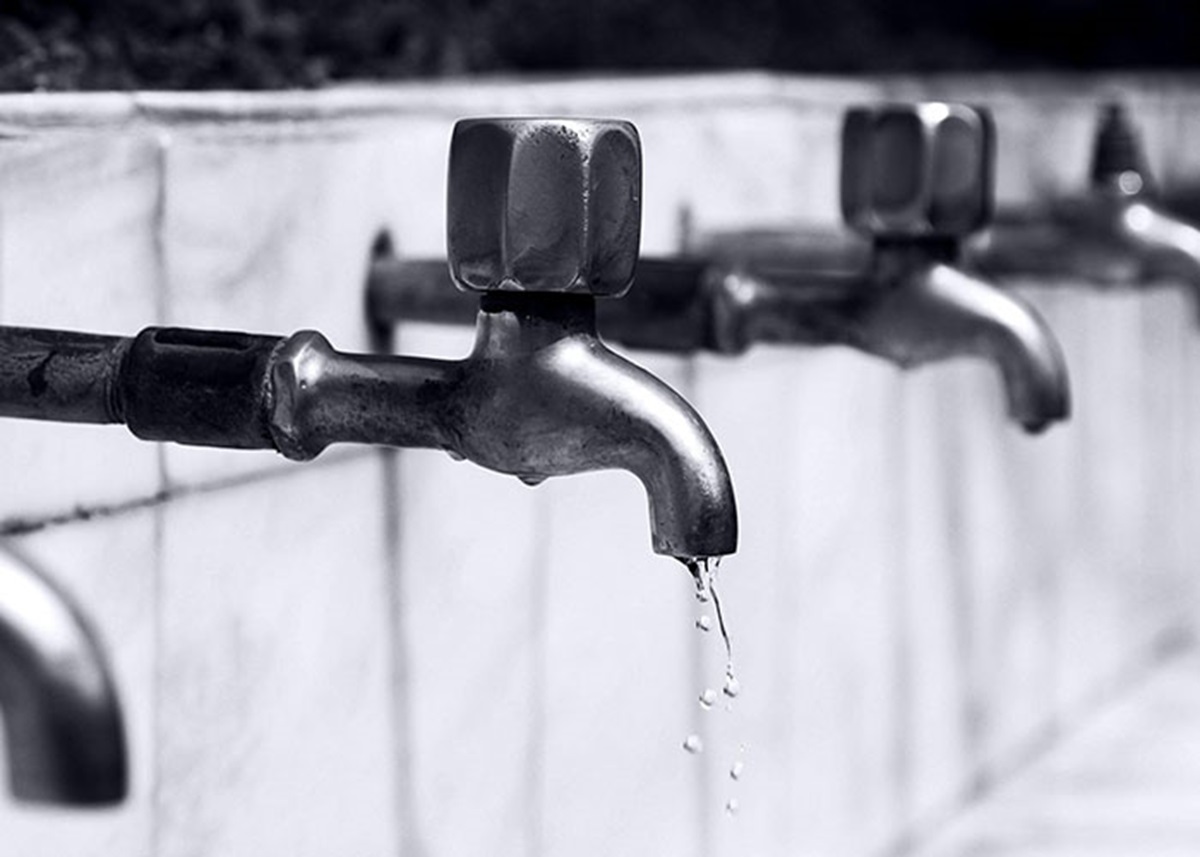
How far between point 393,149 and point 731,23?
1.59ft

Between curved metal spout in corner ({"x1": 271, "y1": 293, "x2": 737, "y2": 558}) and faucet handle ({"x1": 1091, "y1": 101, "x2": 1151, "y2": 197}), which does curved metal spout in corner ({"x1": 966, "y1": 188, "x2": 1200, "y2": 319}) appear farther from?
curved metal spout in corner ({"x1": 271, "y1": 293, "x2": 737, "y2": 558})

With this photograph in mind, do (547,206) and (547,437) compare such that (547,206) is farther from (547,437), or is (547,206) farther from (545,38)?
(545,38)

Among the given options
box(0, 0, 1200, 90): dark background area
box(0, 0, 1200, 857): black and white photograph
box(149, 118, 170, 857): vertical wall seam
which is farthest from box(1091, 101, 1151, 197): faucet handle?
box(149, 118, 170, 857): vertical wall seam

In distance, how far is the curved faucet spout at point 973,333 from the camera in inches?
25.4

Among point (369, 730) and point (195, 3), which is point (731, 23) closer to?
point (195, 3)

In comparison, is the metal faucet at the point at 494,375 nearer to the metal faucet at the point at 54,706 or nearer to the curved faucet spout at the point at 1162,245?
the metal faucet at the point at 54,706

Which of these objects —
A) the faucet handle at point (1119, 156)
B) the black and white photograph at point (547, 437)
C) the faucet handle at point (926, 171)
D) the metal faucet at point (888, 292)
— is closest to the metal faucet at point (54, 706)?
the black and white photograph at point (547, 437)

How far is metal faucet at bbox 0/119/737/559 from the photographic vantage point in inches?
17.8

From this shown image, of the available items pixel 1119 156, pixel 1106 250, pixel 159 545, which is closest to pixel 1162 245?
pixel 1106 250

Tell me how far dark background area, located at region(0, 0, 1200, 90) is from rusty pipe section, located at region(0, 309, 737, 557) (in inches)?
8.1

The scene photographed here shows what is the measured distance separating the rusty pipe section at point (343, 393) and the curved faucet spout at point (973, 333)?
217 millimetres

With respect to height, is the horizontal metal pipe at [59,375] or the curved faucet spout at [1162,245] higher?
the curved faucet spout at [1162,245]

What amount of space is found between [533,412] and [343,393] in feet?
0.13

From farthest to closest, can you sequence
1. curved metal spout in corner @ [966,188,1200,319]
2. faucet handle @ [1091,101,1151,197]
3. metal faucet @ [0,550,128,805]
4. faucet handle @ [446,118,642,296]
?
faucet handle @ [1091,101,1151,197] < curved metal spout in corner @ [966,188,1200,319] < faucet handle @ [446,118,642,296] < metal faucet @ [0,550,128,805]
